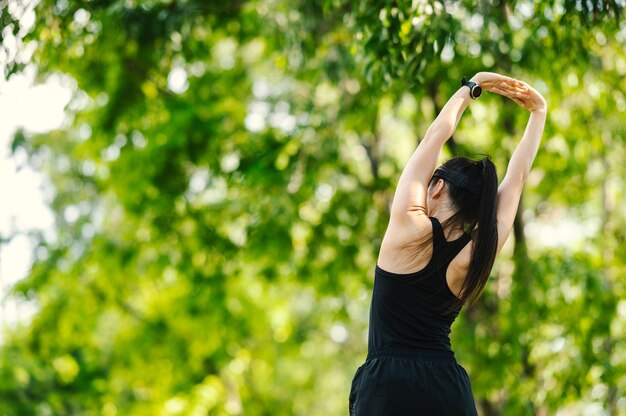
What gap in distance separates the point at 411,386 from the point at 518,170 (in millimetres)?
895

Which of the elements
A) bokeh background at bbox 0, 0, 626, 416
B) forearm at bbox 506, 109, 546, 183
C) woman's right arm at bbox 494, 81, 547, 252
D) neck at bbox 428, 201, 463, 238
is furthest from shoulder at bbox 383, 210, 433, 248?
bokeh background at bbox 0, 0, 626, 416

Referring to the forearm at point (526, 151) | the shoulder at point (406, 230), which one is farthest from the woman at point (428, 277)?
the forearm at point (526, 151)

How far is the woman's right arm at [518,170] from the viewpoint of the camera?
8.68 ft

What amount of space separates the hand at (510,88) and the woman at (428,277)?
0.21 meters

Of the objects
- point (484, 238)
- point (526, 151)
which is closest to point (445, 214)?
point (484, 238)

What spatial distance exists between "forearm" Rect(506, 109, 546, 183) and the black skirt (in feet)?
2.39

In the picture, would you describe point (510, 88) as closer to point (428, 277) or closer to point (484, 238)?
point (484, 238)

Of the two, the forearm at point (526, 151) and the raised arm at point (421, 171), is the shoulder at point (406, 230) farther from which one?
the forearm at point (526, 151)

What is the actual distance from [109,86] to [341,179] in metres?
2.48

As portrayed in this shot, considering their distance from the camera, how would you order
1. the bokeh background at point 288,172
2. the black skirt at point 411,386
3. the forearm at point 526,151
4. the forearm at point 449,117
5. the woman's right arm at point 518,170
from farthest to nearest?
the bokeh background at point 288,172 → the forearm at point 526,151 → the woman's right arm at point 518,170 → the forearm at point 449,117 → the black skirt at point 411,386

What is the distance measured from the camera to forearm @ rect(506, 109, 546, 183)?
2766mm

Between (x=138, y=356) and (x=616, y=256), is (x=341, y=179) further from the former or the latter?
(x=138, y=356)

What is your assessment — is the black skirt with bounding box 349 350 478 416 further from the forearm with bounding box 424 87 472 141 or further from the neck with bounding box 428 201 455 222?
the forearm with bounding box 424 87 472 141

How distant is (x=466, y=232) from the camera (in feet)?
8.13
